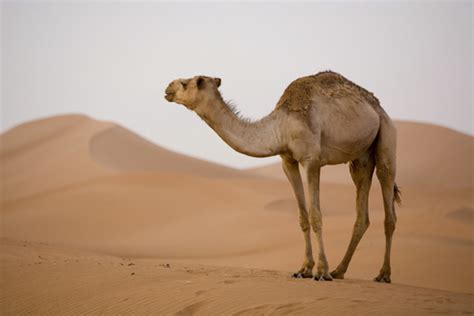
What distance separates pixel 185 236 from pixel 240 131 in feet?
46.4

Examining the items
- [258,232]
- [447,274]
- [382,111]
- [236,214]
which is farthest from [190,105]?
[236,214]

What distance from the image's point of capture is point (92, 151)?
34438mm

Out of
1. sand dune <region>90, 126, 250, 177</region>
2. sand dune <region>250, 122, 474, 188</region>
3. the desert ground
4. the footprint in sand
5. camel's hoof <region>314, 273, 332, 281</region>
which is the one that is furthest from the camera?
sand dune <region>250, 122, 474, 188</region>

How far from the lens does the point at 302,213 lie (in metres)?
9.89

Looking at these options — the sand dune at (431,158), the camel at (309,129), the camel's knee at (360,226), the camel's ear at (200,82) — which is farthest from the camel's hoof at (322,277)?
the sand dune at (431,158)

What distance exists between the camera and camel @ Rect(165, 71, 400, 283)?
30.7 feet

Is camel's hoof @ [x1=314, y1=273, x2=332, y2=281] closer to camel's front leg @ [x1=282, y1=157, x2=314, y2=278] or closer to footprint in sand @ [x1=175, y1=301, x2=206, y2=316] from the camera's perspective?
camel's front leg @ [x1=282, y1=157, x2=314, y2=278]

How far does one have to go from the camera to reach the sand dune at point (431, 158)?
46000 millimetres

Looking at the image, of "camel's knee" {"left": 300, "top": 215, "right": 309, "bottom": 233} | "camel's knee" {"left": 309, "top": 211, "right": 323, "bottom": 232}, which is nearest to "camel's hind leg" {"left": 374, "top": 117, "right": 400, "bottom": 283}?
"camel's knee" {"left": 300, "top": 215, "right": 309, "bottom": 233}

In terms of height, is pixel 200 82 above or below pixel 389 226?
above

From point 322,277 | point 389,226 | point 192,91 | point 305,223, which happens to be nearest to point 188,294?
point 322,277

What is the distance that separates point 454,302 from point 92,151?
28.5 metres

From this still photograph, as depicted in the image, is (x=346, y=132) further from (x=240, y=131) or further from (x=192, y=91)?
(x=192, y=91)

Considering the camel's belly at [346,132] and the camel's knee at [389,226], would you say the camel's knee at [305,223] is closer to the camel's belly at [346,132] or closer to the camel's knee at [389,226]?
the camel's belly at [346,132]
